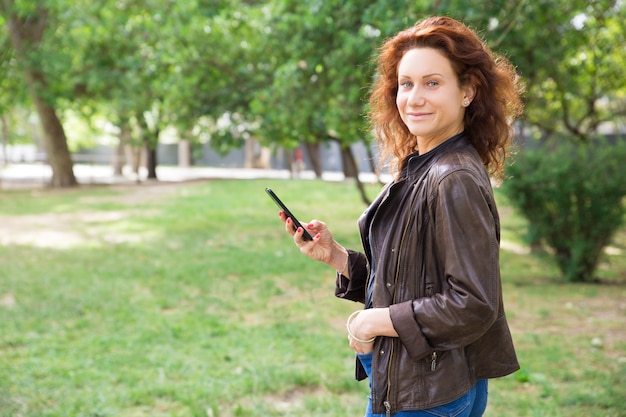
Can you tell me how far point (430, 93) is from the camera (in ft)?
6.20

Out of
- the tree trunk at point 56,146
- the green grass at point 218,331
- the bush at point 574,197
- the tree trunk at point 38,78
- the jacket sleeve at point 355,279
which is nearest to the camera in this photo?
the jacket sleeve at point 355,279

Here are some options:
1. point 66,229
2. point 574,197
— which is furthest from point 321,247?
point 66,229

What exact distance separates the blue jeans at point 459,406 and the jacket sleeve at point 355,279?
0.32m

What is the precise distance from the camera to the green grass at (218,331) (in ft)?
15.0

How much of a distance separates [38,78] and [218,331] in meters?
17.3

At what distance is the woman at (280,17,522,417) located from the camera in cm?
174

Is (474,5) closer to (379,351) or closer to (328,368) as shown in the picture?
(328,368)

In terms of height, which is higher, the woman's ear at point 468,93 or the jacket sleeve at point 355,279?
the woman's ear at point 468,93

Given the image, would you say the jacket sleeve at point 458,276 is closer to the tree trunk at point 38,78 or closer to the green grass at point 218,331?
the green grass at point 218,331

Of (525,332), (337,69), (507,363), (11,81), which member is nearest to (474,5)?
(337,69)

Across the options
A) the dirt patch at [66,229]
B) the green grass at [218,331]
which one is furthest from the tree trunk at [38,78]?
the green grass at [218,331]

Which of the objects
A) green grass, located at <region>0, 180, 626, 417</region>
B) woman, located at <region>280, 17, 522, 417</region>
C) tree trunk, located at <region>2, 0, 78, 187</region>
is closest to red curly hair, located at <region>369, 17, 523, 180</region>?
woman, located at <region>280, 17, 522, 417</region>

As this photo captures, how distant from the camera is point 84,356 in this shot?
5539 millimetres

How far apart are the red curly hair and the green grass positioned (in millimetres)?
2654
